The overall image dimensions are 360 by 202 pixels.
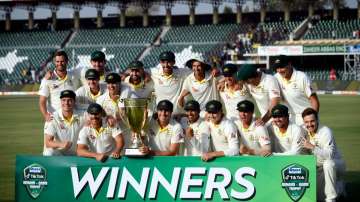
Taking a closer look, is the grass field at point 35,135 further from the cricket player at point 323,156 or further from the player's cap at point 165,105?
the player's cap at point 165,105

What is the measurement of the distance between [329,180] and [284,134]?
2.55 ft

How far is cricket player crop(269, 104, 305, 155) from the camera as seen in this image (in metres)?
9.64

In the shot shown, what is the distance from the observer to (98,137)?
9.98 meters

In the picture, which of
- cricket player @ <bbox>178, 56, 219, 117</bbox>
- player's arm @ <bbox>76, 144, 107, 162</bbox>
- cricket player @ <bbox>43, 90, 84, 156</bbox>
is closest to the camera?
player's arm @ <bbox>76, 144, 107, 162</bbox>

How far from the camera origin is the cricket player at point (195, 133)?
33.0 ft

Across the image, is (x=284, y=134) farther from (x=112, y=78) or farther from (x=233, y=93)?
(x=112, y=78)

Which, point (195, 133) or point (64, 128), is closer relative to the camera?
point (195, 133)

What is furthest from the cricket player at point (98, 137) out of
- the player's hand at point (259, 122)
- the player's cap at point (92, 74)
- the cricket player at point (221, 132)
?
the player's hand at point (259, 122)

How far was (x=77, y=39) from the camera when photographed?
64.6m

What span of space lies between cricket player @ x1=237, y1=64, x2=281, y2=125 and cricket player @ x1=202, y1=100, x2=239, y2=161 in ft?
3.92

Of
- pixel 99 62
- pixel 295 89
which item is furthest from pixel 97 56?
pixel 295 89

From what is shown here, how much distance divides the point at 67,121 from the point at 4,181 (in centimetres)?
233

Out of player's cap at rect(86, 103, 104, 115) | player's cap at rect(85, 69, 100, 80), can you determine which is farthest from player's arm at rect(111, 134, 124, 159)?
player's cap at rect(85, 69, 100, 80)

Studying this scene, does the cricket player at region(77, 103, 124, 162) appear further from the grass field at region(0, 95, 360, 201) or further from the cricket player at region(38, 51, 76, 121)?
the cricket player at region(38, 51, 76, 121)
